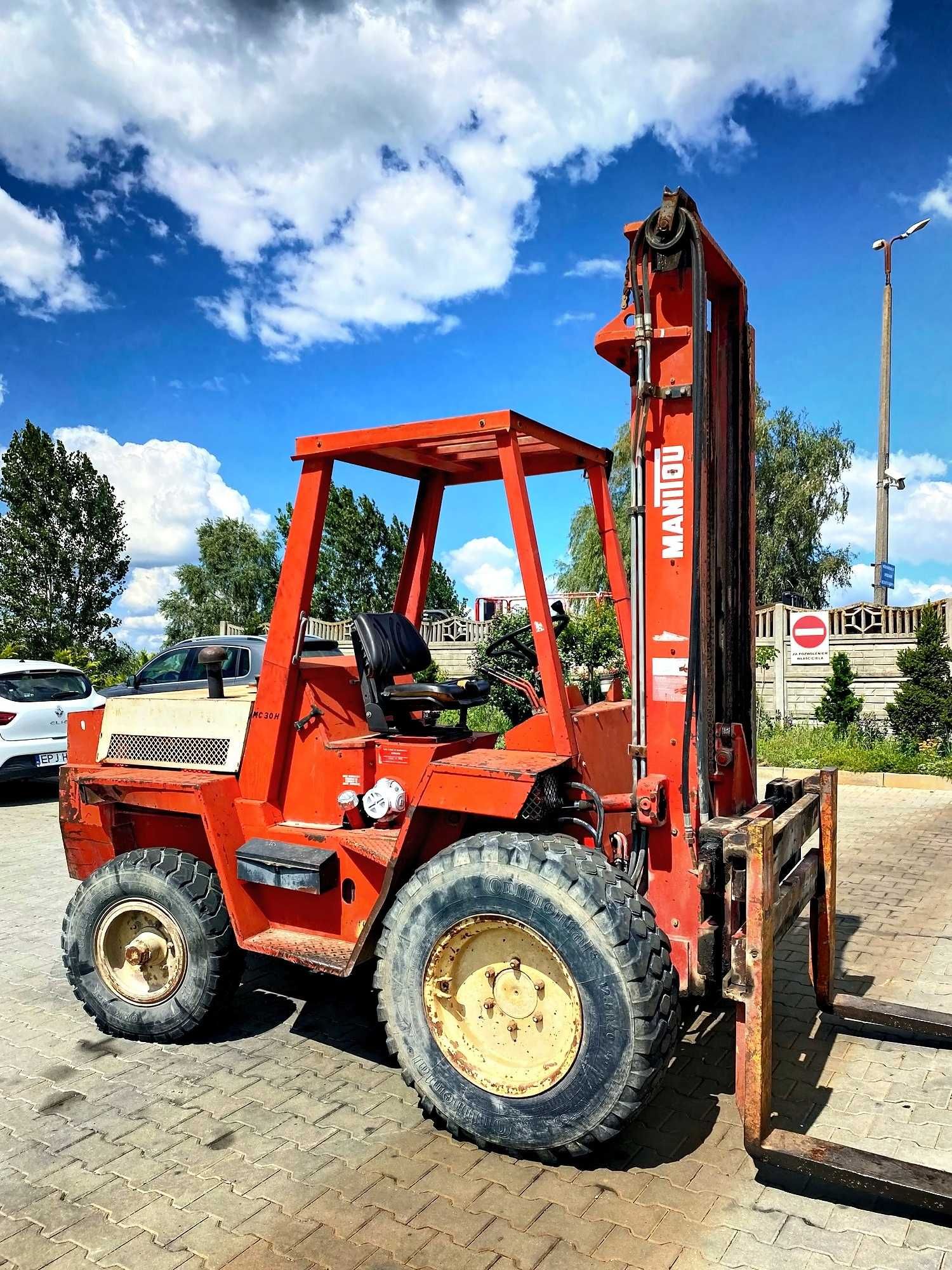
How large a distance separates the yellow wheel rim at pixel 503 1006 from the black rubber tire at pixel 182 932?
136cm

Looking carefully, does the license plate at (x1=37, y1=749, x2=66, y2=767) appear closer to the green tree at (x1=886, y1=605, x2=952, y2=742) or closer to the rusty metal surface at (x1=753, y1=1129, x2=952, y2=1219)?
the rusty metal surface at (x1=753, y1=1129, x2=952, y2=1219)

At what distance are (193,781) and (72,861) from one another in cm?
136

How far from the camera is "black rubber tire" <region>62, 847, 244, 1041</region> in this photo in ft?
14.5

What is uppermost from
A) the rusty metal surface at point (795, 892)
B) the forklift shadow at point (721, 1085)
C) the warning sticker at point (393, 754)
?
the warning sticker at point (393, 754)

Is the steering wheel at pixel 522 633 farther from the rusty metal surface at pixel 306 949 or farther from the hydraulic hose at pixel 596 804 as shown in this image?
the rusty metal surface at pixel 306 949

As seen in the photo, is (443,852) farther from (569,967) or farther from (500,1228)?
(500,1228)

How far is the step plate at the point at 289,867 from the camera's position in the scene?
Result: 4.06 m

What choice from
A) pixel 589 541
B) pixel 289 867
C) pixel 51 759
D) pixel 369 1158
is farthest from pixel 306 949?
pixel 589 541

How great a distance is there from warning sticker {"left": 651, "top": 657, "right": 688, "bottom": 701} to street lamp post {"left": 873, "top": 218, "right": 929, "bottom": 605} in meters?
16.8

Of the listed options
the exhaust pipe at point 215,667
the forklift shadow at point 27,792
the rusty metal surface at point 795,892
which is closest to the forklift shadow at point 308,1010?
the exhaust pipe at point 215,667

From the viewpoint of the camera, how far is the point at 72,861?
17.4ft

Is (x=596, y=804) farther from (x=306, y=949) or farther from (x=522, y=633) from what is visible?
(x=306, y=949)

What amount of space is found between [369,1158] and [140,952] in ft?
5.58

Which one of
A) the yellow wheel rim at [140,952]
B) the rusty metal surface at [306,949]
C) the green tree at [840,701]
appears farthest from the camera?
the green tree at [840,701]
